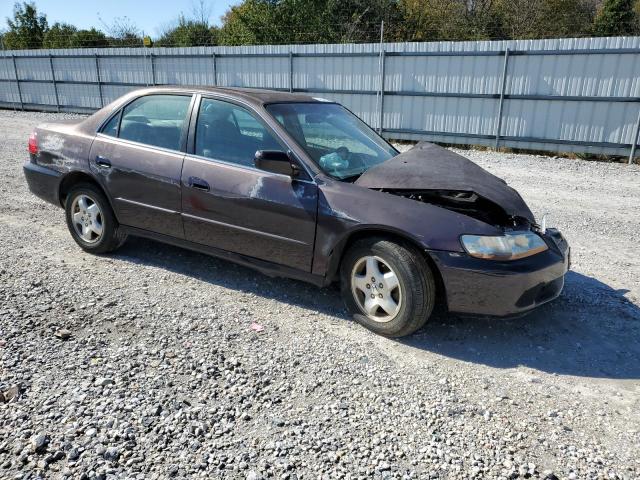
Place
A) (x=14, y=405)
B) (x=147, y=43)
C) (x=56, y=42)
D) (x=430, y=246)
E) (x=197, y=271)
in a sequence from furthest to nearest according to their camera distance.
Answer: (x=56, y=42) → (x=147, y=43) → (x=197, y=271) → (x=430, y=246) → (x=14, y=405)

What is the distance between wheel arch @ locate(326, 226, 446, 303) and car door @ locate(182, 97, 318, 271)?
0.19m

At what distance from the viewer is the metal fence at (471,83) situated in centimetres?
1111

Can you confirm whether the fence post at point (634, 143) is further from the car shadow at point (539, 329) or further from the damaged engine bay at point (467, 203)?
the damaged engine bay at point (467, 203)

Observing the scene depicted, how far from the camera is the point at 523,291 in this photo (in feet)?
10.7

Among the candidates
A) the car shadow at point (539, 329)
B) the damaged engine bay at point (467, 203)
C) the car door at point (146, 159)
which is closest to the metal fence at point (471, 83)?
the car shadow at point (539, 329)

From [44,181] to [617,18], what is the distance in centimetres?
2978

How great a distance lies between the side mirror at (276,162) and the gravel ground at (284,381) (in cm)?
109

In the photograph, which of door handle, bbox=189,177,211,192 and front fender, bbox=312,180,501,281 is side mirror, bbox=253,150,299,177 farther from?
door handle, bbox=189,177,211,192

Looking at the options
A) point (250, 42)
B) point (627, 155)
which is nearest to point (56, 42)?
point (250, 42)

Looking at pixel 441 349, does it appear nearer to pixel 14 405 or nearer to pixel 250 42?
pixel 14 405

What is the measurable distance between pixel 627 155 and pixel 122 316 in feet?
37.3

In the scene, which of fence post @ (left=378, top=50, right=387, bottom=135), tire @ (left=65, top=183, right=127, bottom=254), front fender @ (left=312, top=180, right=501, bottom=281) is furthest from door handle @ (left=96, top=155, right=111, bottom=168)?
fence post @ (left=378, top=50, right=387, bottom=135)

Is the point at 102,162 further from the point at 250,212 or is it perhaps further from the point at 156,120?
the point at 250,212

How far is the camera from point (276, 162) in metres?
3.63
